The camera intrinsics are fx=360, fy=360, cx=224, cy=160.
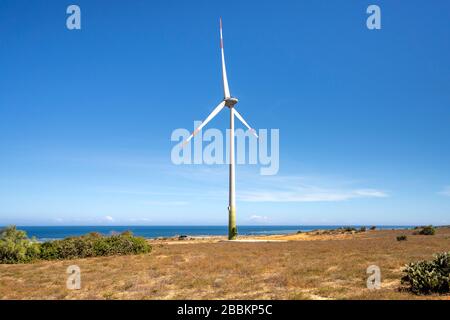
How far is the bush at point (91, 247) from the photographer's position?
30.1 m

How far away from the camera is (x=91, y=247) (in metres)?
31.7

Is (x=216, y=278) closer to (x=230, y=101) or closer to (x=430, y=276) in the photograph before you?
(x=430, y=276)

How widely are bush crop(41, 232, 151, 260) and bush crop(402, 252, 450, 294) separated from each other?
23.9m

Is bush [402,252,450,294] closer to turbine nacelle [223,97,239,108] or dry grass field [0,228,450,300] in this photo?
dry grass field [0,228,450,300]

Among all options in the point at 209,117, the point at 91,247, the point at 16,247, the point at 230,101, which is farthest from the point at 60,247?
the point at 230,101

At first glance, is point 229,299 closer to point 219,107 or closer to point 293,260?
point 293,260

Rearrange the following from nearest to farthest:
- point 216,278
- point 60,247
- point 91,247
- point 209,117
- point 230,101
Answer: point 216,278 → point 60,247 → point 91,247 → point 209,117 → point 230,101

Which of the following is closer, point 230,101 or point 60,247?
point 60,247

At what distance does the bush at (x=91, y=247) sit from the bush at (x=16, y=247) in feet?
3.05

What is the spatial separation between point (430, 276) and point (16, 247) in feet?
92.7

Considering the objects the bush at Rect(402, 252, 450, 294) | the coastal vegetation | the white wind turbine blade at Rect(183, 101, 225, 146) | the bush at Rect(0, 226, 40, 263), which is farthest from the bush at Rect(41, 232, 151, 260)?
the bush at Rect(402, 252, 450, 294)

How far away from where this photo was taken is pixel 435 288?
14.7 meters

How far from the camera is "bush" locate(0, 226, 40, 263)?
1099 inches

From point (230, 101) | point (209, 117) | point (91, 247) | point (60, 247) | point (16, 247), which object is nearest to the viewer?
point (16, 247)
